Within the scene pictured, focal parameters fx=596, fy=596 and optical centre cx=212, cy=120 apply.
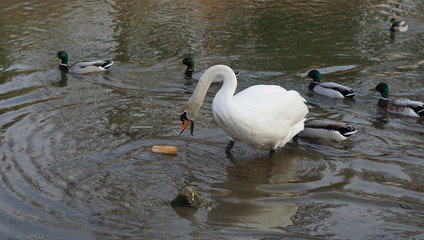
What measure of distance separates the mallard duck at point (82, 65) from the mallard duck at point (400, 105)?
5790 mm

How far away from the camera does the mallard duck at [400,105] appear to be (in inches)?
404

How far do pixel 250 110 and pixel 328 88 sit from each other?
4.64 m

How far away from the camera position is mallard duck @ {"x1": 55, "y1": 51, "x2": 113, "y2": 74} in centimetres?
1284

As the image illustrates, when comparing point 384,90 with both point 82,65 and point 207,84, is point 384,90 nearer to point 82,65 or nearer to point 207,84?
point 207,84

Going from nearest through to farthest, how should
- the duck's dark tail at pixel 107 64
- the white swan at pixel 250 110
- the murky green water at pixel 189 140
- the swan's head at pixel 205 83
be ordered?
the murky green water at pixel 189 140 < the white swan at pixel 250 110 < the swan's head at pixel 205 83 < the duck's dark tail at pixel 107 64

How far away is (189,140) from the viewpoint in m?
8.66

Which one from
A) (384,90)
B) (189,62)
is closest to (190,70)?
(189,62)

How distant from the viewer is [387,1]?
21.5 meters

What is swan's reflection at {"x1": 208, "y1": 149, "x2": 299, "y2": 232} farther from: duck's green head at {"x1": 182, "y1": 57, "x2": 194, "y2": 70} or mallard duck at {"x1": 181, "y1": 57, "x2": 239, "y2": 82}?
duck's green head at {"x1": 182, "y1": 57, "x2": 194, "y2": 70}

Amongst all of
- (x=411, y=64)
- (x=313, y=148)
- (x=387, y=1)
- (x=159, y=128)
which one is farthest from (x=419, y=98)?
(x=387, y=1)

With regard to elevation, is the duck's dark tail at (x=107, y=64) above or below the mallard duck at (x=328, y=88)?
below

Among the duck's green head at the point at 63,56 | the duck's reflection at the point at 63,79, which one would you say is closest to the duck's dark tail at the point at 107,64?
the duck's reflection at the point at 63,79

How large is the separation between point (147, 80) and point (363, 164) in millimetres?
5623

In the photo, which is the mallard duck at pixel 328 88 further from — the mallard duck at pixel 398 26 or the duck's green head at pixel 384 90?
the mallard duck at pixel 398 26
